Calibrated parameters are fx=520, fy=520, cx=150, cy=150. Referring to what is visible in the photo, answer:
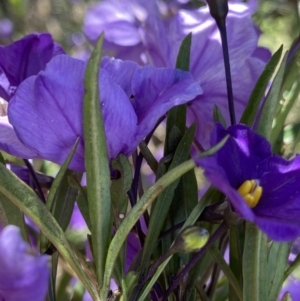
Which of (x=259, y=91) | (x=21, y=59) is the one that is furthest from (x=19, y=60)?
(x=259, y=91)

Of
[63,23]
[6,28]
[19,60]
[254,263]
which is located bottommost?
[254,263]

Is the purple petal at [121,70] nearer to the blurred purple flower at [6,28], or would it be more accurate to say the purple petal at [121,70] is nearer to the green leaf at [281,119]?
the green leaf at [281,119]

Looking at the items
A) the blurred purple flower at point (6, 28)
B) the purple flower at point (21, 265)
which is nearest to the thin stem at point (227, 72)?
the purple flower at point (21, 265)

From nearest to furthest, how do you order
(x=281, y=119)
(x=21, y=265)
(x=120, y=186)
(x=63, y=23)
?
(x=21, y=265) < (x=120, y=186) < (x=281, y=119) < (x=63, y=23)

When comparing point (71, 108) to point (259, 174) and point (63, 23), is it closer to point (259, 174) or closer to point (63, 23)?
point (259, 174)

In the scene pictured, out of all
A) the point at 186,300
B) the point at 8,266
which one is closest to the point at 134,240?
the point at 186,300

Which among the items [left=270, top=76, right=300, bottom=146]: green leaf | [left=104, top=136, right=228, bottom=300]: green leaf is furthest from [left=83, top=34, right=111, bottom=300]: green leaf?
[left=270, top=76, right=300, bottom=146]: green leaf

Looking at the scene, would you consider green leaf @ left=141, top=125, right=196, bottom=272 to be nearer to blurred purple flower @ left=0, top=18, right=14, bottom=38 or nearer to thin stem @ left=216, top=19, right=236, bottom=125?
thin stem @ left=216, top=19, right=236, bottom=125
